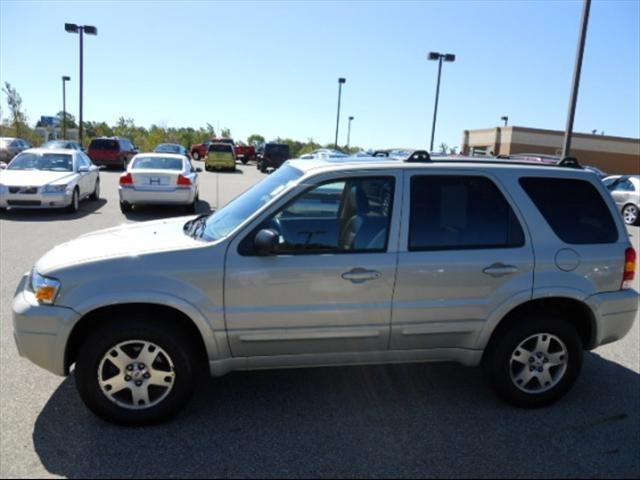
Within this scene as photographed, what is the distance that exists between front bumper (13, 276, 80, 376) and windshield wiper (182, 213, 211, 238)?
961 mm

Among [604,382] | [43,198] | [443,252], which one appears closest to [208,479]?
[443,252]

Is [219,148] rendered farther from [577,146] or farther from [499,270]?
[577,146]

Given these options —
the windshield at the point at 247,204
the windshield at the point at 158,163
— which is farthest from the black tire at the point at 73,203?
the windshield at the point at 247,204

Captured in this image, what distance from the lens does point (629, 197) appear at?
51.7 feet

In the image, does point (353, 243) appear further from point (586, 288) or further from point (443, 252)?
point (586, 288)

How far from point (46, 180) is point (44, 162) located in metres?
1.32

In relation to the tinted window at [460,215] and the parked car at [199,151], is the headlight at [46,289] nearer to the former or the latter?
the tinted window at [460,215]

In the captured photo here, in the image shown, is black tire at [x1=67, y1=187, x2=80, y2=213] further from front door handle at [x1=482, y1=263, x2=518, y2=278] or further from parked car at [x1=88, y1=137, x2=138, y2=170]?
parked car at [x1=88, y1=137, x2=138, y2=170]

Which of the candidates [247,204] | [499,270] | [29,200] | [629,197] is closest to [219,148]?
[29,200]

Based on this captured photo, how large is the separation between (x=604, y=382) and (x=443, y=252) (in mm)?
1960

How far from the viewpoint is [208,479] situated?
2881mm

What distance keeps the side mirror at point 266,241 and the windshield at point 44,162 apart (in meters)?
11.2

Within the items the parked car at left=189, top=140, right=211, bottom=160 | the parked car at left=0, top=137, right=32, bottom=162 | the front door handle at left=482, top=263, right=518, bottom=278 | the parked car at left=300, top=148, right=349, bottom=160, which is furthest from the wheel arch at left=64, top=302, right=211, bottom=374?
the parked car at left=189, top=140, right=211, bottom=160

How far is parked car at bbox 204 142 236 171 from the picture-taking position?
30.7 meters
